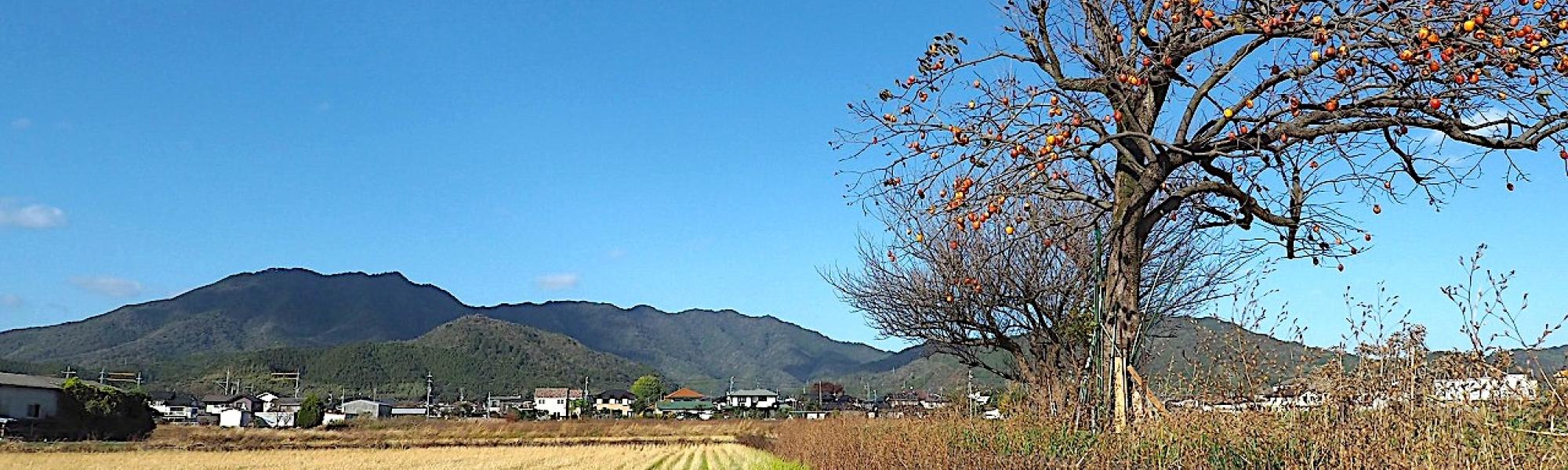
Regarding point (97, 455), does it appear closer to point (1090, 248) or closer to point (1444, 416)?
point (1090, 248)

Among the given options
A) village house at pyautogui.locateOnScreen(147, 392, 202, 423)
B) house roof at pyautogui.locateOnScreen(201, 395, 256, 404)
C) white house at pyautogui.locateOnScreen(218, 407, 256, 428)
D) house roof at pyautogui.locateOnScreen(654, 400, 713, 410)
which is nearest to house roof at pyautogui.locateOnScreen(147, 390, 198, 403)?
village house at pyautogui.locateOnScreen(147, 392, 202, 423)

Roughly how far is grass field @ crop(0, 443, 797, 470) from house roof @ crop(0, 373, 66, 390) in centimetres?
1912

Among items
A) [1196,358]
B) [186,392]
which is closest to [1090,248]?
[1196,358]

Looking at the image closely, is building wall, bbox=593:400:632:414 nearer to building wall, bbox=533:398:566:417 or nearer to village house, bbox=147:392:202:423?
building wall, bbox=533:398:566:417

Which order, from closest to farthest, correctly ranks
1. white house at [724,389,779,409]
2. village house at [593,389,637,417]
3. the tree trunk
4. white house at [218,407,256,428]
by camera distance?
the tree trunk → white house at [218,407,256,428] → white house at [724,389,779,409] → village house at [593,389,637,417]

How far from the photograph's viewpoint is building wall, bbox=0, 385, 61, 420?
5566 centimetres

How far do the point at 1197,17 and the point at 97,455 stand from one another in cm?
3954

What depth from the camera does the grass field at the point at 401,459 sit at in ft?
109

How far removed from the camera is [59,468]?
31250mm

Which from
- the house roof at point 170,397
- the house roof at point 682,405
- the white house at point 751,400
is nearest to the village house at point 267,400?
the house roof at point 170,397

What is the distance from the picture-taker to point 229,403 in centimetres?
11338

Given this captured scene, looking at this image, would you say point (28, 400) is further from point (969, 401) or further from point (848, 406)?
point (969, 401)

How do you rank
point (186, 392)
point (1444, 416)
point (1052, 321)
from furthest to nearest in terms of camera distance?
point (186, 392) → point (1052, 321) → point (1444, 416)

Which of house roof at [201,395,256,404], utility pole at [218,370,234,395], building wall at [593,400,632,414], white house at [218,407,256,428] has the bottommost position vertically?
white house at [218,407,256,428]
